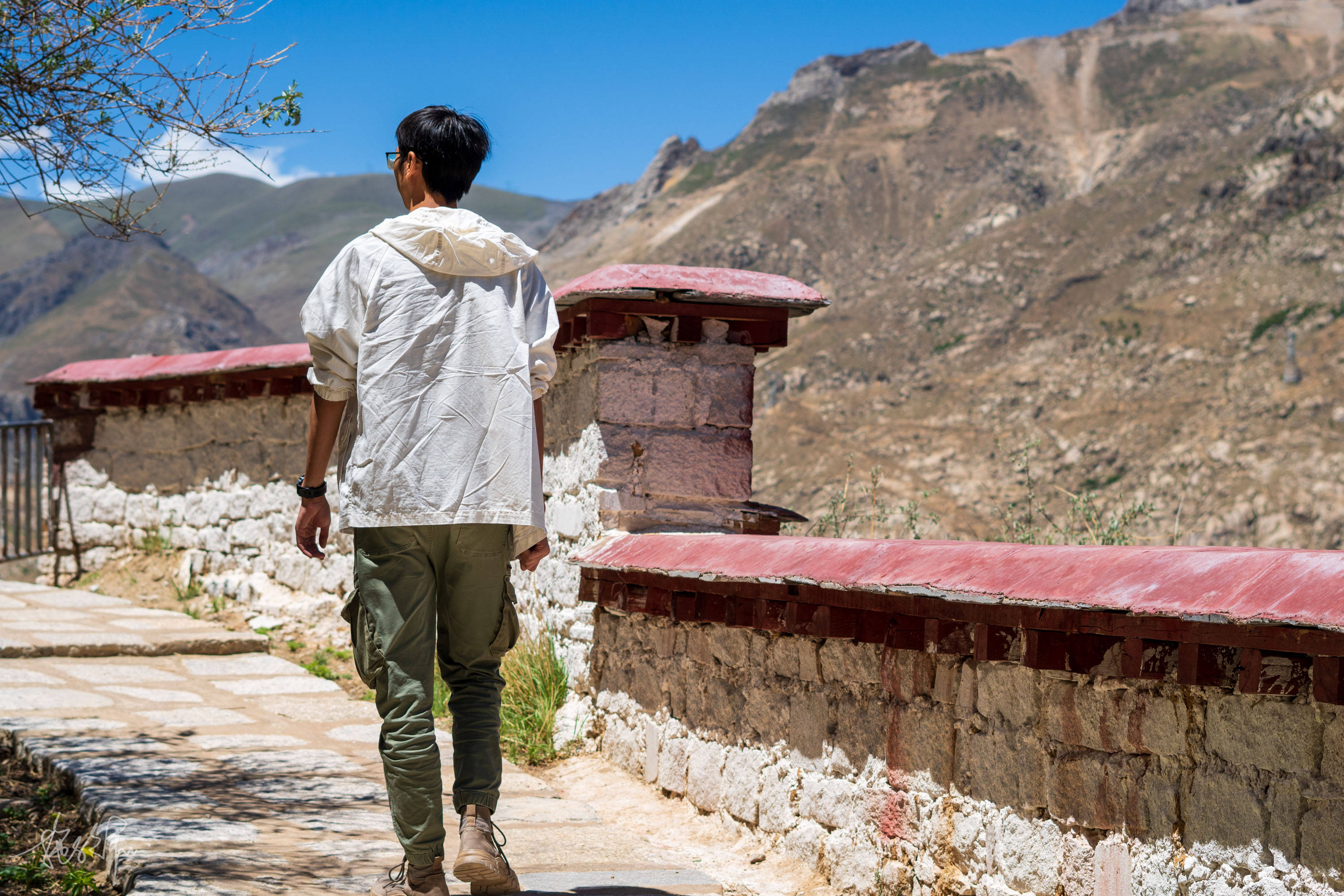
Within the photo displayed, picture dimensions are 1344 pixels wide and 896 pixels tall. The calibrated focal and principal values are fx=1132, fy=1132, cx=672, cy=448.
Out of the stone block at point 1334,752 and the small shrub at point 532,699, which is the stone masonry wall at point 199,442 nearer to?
the small shrub at point 532,699

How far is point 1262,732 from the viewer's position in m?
1.96

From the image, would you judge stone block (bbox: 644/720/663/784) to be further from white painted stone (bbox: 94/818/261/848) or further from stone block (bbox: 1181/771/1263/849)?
stone block (bbox: 1181/771/1263/849)

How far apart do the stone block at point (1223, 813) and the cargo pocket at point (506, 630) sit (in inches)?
52.8

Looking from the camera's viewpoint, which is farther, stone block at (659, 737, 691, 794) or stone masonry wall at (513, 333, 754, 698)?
stone masonry wall at (513, 333, 754, 698)

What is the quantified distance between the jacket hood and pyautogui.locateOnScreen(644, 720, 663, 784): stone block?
1.98 meters

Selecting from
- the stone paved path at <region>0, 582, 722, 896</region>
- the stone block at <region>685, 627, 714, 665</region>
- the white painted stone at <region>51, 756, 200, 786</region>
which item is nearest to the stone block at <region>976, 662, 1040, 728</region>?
the stone paved path at <region>0, 582, 722, 896</region>

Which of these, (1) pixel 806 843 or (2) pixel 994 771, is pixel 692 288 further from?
(2) pixel 994 771

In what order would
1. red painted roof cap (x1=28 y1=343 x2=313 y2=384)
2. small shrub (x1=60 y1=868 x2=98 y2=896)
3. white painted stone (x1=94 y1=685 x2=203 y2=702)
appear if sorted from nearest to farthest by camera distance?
1. small shrub (x1=60 y1=868 x2=98 y2=896)
2. white painted stone (x1=94 y1=685 x2=203 y2=702)
3. red painted roof cap (x1=28 y1=343 x2=313 y2=384)

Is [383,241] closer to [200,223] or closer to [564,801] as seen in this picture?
[564,801]

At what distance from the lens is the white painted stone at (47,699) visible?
4184mm

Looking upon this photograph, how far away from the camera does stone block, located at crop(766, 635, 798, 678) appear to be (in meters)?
3.15

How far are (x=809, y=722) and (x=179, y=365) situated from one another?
506 cm

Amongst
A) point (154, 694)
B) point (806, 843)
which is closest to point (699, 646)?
point (806, 843)

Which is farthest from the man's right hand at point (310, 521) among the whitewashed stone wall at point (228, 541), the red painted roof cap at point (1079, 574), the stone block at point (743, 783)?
the whitewashed stone wall at point (228, 541)
